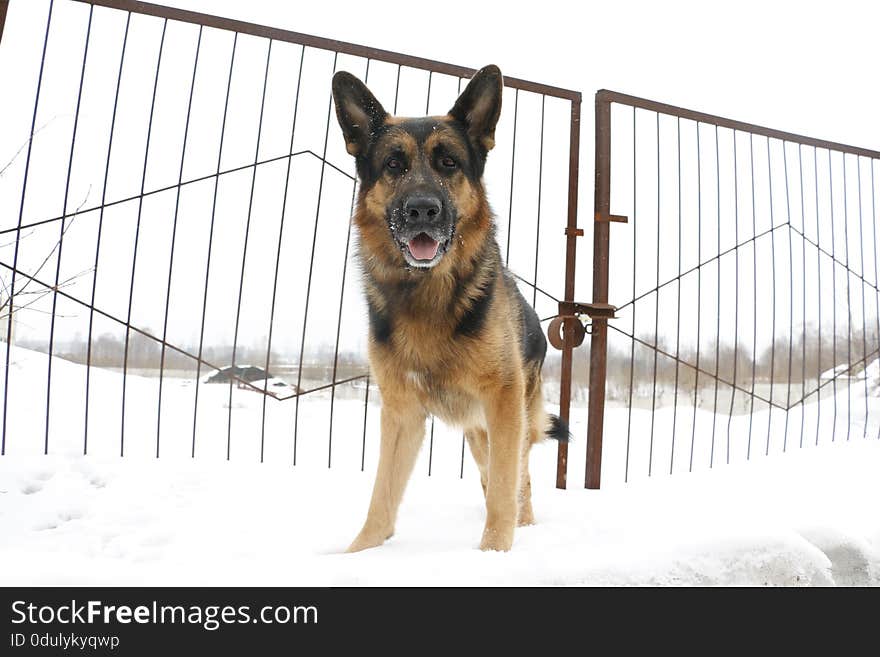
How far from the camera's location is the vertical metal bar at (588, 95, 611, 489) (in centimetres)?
414

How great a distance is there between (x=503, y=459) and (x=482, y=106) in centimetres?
166

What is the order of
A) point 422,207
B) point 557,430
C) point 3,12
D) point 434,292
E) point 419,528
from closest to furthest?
point 422,207, point 434,292, point 419,528, point 3,12, point 557,430

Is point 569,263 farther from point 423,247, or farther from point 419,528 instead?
point 419,528

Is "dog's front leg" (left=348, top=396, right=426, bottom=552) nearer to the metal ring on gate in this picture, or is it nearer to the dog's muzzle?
the dog's muzzle

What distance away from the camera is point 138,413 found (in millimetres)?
4785

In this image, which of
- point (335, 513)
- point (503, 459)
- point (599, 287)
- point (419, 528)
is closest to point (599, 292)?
point (599, 287)

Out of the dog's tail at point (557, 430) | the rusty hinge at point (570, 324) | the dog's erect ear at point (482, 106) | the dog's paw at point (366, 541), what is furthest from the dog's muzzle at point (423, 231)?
the rusty hinge at point (570, 324)

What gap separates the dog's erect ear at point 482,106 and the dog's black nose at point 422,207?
2.06ft

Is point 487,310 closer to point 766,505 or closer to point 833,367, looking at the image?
point 766,505

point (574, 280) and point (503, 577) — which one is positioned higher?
point (574, 280)

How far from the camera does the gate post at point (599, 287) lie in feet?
13.6

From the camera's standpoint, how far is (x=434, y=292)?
9.00 feet
